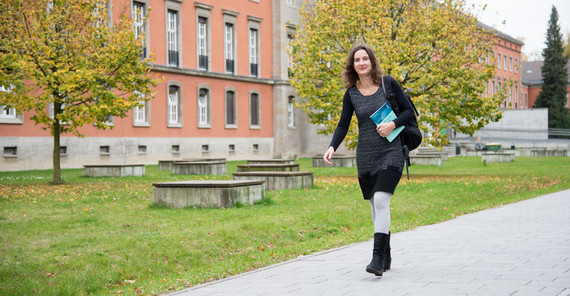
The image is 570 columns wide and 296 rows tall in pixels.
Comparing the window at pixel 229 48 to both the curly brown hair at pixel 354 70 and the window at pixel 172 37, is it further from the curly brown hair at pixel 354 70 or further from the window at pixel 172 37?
the curly brown hair at pixel 354 70

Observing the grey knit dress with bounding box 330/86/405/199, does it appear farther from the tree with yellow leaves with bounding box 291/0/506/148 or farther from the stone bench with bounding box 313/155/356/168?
the stone bench with bounding box 313/155/356/168

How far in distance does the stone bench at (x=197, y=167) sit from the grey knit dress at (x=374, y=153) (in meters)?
20.1

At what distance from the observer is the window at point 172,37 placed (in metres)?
42.1

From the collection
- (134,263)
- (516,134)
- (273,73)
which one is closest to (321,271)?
(134,263)

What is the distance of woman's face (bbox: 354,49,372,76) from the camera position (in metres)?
6.95

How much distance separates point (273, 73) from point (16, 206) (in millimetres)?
37352

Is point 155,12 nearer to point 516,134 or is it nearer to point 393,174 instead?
point 393,174

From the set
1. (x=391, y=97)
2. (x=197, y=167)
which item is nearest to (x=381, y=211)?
(x=391, y=97)

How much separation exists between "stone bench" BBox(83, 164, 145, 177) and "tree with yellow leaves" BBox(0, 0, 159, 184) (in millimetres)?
3891

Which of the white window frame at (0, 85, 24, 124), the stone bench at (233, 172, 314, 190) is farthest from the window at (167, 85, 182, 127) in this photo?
the stone bench at (233, 172, 314, 190)

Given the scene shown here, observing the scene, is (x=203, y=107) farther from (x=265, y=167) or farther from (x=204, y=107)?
(x=265, y=167)

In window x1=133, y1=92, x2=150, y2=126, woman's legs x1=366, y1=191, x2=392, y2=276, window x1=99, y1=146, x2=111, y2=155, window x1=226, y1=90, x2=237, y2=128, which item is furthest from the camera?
window x1=226, y1=90, x2=237, y2=128

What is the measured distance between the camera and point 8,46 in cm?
2058

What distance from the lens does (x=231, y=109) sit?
47531 millimetres
